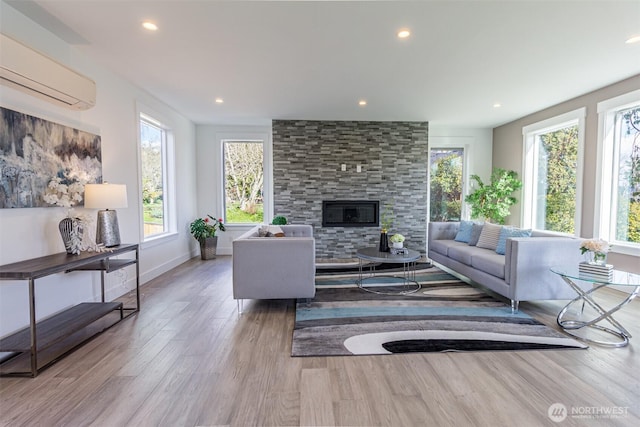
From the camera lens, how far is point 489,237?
3957 mm

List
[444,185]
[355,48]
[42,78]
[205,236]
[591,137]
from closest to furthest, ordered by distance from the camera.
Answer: [42,78] < [355,48] < [591,137] < [205,236] < [444,185]

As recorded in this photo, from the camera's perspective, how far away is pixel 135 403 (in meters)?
1.66

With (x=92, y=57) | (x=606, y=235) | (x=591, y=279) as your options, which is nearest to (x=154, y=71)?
(x=92, y=57)

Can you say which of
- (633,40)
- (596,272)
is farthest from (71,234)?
(633,40)

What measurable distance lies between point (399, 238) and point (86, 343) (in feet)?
11.0

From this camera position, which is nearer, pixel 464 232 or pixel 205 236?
pixel 464 232

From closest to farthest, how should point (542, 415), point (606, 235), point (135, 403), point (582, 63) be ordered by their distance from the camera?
point (542, 415), point (135, 403), point (582, 63), point (606, 235)

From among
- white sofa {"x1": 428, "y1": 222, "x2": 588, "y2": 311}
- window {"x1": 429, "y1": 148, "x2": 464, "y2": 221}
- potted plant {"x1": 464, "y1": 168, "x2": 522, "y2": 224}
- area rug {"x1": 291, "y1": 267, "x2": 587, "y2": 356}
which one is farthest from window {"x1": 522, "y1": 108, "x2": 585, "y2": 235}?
area rug {"x1": 291, "y1": 267, "x2": 587, "y2": 356}

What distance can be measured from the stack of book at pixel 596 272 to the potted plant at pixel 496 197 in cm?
343

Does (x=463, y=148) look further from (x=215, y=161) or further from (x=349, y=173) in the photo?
(x=215, y=161)

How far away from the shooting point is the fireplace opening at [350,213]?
5.78 m

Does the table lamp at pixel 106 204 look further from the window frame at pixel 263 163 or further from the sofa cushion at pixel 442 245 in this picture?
the sofa cushion at pixel 442 245

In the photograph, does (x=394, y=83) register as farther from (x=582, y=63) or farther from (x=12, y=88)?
(x=12, y=88)

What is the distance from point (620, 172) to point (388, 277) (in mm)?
3386
